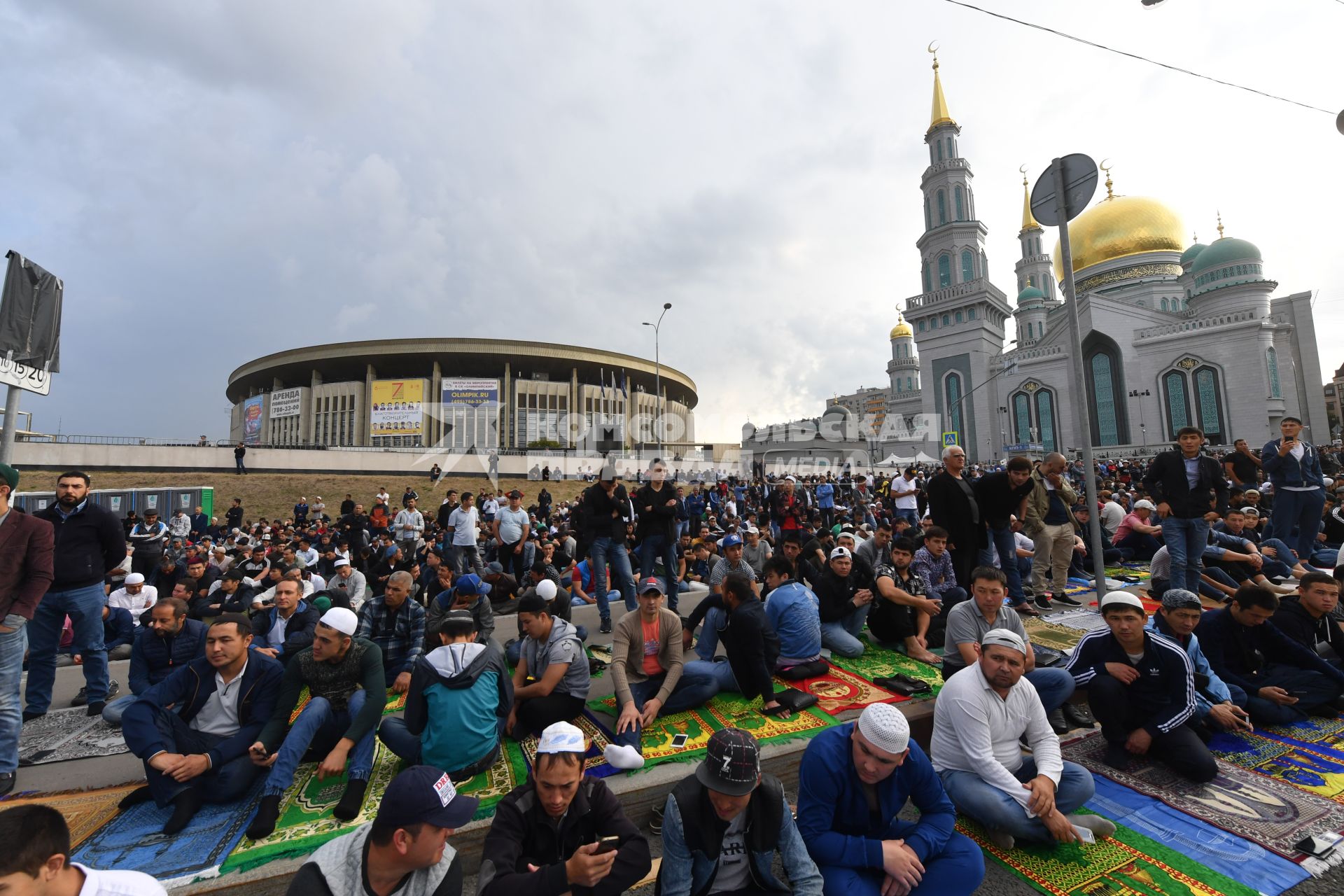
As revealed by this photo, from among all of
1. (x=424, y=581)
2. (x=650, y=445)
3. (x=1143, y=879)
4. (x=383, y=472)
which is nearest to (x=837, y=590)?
(x=1143, y=879)

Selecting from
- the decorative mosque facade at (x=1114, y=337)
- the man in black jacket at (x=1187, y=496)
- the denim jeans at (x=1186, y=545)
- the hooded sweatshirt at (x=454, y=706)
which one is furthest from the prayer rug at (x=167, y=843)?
the decorative mosque facade at (x=1114, y=337)

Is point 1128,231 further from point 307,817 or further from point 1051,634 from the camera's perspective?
point 307,817

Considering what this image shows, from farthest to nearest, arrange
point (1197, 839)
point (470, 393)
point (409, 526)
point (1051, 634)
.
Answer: point (470, 393)
point (409, 526)
point (1051, 634)
point (1197, 839)

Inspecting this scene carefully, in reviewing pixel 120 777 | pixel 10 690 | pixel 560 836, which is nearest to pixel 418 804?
pixel 560 836

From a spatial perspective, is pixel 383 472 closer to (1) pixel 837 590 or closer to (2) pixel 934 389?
(1) pixel 837 590

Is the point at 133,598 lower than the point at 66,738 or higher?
higher

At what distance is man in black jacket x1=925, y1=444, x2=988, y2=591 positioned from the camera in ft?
18.6

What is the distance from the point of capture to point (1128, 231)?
46.6 meters

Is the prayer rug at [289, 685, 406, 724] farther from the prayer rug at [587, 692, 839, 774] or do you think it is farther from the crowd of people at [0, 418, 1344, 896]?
the prayer rug at [587, 692, 839, 774]

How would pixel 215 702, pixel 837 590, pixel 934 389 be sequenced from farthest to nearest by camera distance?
pixel 934 389
pixel 837 590
pixel 215 702

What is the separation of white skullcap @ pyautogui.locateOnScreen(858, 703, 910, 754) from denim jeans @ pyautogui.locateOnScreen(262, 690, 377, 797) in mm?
2867

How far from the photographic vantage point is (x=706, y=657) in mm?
4715

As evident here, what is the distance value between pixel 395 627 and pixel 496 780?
200cm

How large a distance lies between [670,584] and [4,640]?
17.2 ft
